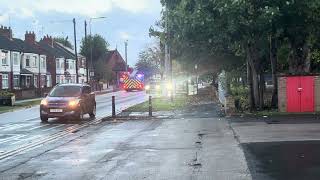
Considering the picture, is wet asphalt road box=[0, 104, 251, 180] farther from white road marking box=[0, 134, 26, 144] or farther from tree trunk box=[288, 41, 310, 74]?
tree trunk box=[288, 41, 310, 74]

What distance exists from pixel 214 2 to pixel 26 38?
218 feet

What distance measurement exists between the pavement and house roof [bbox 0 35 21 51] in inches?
1937

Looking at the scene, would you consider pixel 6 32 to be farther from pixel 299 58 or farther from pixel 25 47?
pixel 299 58

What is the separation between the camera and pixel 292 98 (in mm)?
24953

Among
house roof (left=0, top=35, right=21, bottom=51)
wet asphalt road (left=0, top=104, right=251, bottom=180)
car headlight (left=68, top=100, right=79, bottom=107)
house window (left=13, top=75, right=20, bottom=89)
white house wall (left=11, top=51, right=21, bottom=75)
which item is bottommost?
wet asphalt road (left=0, top=104, right=251, bottom=180)

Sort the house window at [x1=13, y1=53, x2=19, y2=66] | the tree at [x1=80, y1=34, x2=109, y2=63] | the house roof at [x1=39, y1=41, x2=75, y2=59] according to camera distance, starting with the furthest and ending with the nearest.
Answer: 1. the tree at [x1=80, y1=34, x2=109, y2=63]
2. the house roof at [x1=39, y1=41, x2=75, y2=59]
3. the house window at [x1=13, y1=53, x2=19, y2=66]

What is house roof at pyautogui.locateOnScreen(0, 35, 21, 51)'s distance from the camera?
6769 centimetres

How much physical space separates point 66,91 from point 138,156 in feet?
49.0

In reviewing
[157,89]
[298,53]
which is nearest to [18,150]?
[298,53]

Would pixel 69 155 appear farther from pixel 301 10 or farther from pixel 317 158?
pixel 301 10

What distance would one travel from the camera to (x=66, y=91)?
2767 cm

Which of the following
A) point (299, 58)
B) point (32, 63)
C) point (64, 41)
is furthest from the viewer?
point (64, 41)

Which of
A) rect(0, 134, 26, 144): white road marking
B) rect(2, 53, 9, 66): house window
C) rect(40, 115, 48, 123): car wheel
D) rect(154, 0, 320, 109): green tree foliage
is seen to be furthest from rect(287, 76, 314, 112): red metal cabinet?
rect(2, 53, 9, 66): house window

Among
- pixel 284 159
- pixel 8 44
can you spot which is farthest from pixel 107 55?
pixel 284 159
